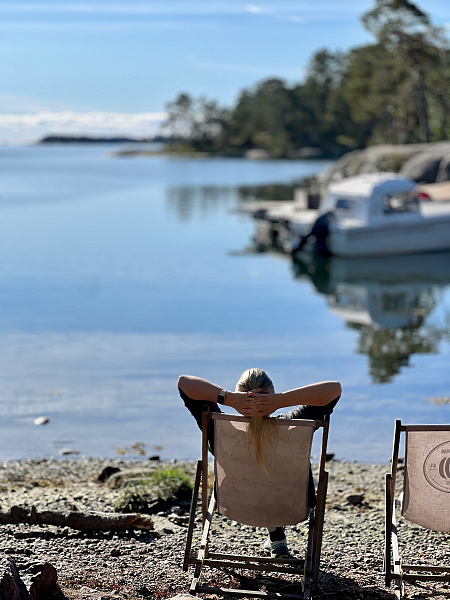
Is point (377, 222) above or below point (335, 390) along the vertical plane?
above

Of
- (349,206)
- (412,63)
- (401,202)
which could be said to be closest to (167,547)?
(349,206)

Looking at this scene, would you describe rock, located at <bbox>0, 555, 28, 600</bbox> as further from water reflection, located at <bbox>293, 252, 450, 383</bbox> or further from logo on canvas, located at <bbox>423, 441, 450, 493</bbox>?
water reflection, located at <bbox>293, 252, 450, 383</bbox>

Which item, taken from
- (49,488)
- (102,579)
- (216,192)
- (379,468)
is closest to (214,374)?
(379,468)

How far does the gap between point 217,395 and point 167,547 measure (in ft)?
3.74

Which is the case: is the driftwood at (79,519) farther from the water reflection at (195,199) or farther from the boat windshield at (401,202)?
the water reflection at (195,199)

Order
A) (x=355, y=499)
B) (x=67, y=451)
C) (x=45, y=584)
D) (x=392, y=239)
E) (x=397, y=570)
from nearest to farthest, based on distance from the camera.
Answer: (x=45, y=584)
(x=397, y=570)
(x=355, y=499)
(x=67, y=451)
(x=392, y=239)

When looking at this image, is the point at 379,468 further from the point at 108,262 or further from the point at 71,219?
the point at 71,219

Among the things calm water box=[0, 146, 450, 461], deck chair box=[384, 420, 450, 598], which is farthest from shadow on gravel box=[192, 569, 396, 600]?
calm water box=[0, 146, 450, 461]

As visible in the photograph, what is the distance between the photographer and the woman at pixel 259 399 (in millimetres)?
3271

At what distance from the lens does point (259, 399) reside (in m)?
3.29

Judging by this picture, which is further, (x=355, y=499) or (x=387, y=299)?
(x=387, y=299)

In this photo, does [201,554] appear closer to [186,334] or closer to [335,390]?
[335,390]

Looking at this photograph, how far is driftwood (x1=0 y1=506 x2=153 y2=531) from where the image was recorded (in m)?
4.14

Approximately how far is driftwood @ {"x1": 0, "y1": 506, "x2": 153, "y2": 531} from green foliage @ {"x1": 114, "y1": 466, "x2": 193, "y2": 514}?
2.08 feet
